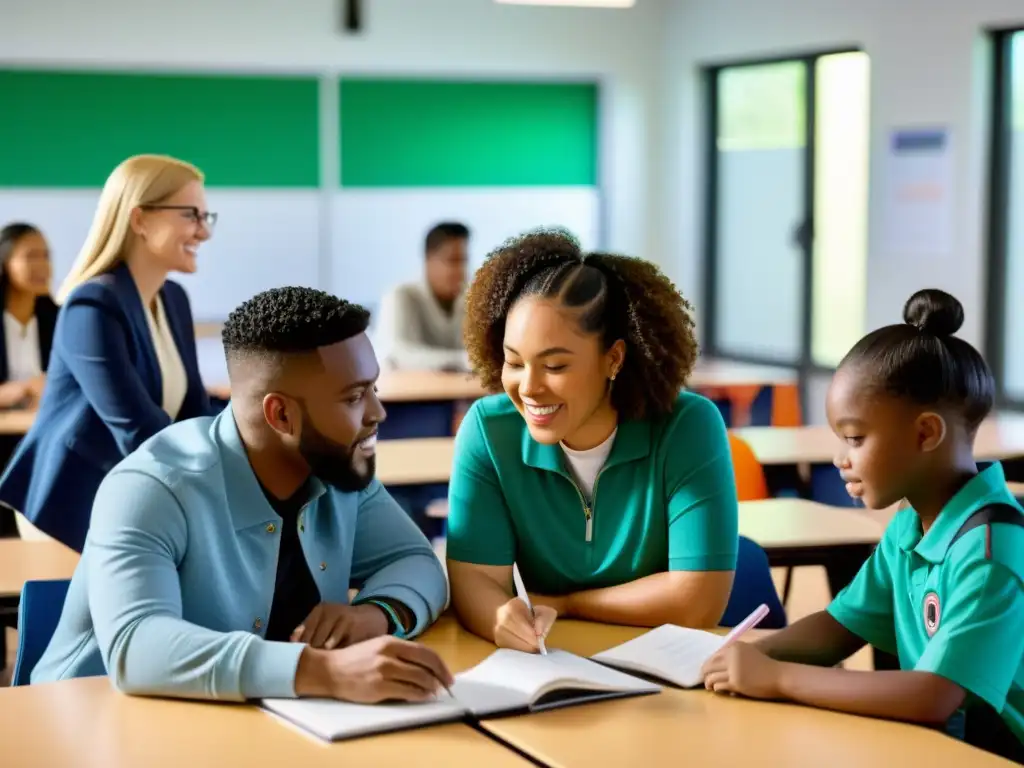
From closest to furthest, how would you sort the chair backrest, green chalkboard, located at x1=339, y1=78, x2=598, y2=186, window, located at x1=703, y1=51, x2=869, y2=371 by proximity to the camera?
the chair backrest < window, located at x1=703, y1=51, x2=869, y2=371 < green chalkboard, located at x1=339, y1=78, x2=598, y2=186

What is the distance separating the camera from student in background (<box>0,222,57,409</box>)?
18.3 feet

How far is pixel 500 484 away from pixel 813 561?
1172 millimetres

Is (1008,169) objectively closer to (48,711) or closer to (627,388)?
(627,388)

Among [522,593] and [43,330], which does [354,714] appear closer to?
[522,593]

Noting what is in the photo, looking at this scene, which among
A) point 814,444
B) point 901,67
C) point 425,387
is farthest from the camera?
point 901,67

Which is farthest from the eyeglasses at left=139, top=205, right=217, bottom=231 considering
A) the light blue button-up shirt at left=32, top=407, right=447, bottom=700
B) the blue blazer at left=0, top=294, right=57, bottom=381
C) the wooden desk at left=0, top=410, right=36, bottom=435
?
the blue blazer at left=0, top=294, right=57, bottom=381

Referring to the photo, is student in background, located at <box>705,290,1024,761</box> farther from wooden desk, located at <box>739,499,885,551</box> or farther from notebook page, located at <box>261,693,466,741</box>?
wooden desk, located at <box>739,499,885,551</box>

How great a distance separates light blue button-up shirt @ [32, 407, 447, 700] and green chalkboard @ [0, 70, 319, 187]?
19.6 feet

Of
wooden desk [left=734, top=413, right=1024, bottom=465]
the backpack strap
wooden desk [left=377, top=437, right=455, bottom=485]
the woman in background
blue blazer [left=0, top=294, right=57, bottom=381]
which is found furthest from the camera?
blue blazer [left=0, top=294, right=57, bottom=381]

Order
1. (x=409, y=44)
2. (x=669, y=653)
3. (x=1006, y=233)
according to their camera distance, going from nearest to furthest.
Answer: (x=669, y=653) → (x=1006, y=233) → (x=409, y=44)

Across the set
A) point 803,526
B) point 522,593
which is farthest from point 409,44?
point 522,593

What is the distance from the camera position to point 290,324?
2092 mm

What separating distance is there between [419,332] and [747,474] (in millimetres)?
2846

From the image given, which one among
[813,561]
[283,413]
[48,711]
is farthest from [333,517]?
[813,561]
